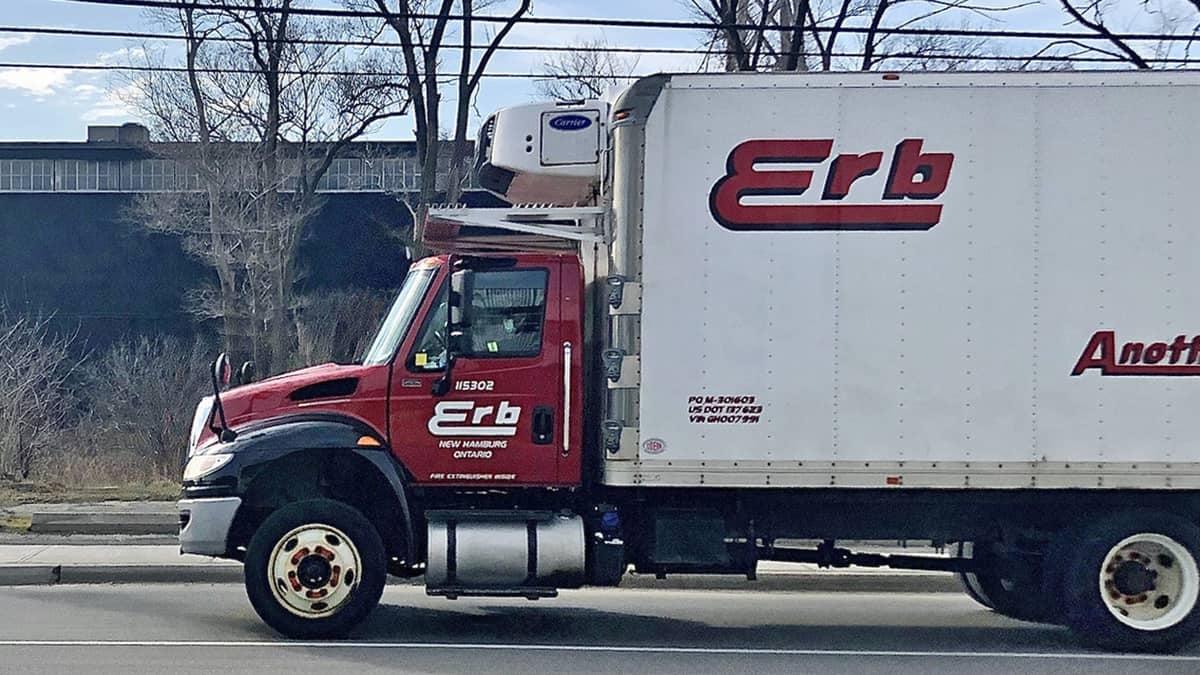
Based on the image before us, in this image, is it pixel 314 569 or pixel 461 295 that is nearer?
pixel 314 569

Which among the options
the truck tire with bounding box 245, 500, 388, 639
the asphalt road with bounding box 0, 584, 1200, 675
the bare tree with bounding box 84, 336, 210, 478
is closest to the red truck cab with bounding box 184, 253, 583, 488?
the truck tire with bounding box 245, 500, 388, 639

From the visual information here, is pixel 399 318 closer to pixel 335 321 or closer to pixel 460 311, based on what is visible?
pixel 460 311

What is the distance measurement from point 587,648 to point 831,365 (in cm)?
250

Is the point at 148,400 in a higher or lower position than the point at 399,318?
lower

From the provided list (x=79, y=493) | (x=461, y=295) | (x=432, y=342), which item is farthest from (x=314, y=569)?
(x=79, y=493)

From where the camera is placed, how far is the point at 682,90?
8953 millimetres

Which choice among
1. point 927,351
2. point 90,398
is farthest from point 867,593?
point 90,398

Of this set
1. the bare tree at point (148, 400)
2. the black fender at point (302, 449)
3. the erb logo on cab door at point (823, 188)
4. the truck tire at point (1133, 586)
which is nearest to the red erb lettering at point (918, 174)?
the erb logo on cab door at point (823, 188)

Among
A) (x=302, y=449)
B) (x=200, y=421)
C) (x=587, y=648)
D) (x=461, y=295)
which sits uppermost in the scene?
(x=461, y=295)

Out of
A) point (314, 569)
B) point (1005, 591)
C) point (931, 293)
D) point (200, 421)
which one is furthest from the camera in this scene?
point (1005, 591)

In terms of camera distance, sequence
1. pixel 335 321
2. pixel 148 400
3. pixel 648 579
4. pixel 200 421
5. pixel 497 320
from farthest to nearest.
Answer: pixel 335 321 < pixel 148 400 < pixel 648 579 < pixel 200 421 < pixel 497 320

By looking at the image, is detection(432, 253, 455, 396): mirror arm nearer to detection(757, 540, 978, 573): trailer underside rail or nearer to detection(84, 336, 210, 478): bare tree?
detection(757, 540, 978, 573): trailer underside rail

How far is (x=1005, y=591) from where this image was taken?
401 inches

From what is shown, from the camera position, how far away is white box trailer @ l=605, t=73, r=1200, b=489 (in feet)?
28.8
